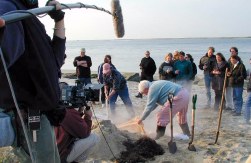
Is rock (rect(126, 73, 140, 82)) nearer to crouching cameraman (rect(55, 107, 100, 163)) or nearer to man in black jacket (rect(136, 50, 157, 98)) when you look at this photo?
man in black jacket (rect(136, 50, 157, 98))

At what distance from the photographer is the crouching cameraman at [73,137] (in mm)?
3771

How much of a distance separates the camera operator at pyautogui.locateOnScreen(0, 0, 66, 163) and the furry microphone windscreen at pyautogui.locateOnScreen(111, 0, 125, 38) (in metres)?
1.71

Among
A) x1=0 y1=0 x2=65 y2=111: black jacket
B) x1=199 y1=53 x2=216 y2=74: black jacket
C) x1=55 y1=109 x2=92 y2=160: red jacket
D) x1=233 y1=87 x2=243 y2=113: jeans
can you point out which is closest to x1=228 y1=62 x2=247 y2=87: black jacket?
x1=233 y1=87 x2=243 y2=113: jeans

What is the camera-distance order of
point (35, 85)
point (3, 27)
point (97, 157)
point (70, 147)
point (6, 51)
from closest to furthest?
point (3, 27) < point (6, 51) < point (35, 85) < point (70, 147) < point (97, 157)

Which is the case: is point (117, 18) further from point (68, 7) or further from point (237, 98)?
point (237, 98)

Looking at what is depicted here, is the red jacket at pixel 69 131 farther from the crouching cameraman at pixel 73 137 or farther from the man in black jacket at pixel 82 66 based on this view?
the man in black jacket at pixel 82 66

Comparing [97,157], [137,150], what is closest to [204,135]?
[137,150]

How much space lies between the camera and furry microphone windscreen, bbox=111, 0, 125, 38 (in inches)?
176

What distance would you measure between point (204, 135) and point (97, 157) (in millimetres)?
2811

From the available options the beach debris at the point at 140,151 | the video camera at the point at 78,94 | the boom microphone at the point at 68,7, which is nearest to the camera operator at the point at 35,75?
the boom microphone at the point at 68,7

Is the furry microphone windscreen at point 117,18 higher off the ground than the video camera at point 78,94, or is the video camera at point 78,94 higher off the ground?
the furry microphone windscreen at point 117,18

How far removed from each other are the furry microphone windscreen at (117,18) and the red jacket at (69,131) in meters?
1.25

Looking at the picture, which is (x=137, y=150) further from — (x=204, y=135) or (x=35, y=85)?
(x=35, y=85)

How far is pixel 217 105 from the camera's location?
447 inches
